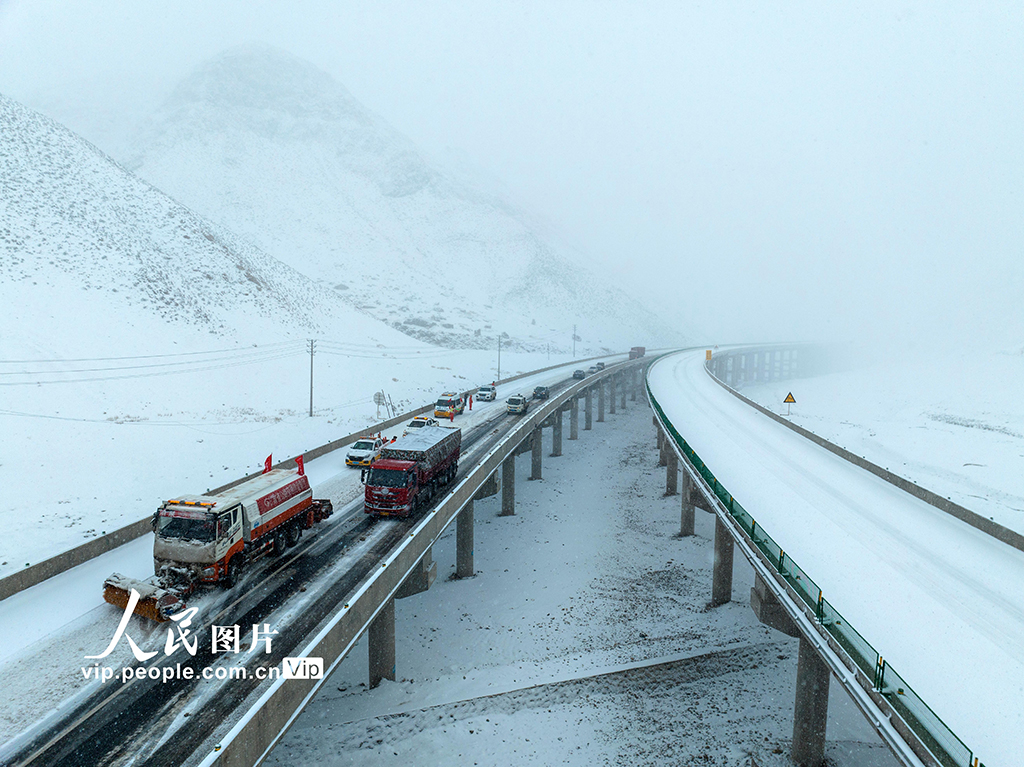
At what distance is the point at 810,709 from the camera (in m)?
16.8

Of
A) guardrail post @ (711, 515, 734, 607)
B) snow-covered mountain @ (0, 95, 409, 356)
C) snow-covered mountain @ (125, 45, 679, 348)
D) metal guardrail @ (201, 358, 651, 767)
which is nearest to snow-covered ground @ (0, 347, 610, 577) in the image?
snow-covered mountain @ (0, 95, 409, 356)

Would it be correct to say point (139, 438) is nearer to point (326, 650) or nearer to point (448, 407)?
point (448, 407)

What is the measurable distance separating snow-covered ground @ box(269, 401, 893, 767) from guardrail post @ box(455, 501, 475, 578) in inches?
29.7

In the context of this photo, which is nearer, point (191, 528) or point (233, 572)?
point (191, 528)

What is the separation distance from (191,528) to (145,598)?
2.14m

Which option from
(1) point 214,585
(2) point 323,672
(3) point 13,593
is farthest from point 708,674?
(3) point 13,593

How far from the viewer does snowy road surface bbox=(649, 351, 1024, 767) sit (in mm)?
11789

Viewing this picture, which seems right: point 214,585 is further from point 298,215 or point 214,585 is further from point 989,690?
point 298,215

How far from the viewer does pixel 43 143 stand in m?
72.2

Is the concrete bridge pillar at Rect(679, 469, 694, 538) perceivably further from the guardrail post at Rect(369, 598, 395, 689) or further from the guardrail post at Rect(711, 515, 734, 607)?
the guardrail post at Rect(369, 598, 395, 689)


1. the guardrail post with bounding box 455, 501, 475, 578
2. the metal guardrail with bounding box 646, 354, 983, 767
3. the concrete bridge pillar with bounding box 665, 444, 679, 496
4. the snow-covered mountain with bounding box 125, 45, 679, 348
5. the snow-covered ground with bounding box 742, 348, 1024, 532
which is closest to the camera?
the metal guardrail with bounding box 646, 354, 983, 767

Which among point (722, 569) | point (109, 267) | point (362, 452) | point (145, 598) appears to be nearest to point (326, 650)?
point (145, 598)

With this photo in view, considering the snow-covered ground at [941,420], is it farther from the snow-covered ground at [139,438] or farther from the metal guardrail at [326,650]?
the snow-covered ground at [139,438]

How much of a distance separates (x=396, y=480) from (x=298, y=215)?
166 metres
